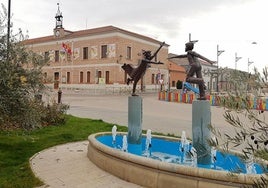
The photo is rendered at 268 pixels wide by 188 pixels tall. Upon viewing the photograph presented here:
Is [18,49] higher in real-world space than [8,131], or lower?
higher

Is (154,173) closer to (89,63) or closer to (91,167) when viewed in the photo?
(91,167)

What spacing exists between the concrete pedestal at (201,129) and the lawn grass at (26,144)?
3.07 metres

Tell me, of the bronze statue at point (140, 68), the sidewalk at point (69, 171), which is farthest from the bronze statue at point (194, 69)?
the sidewalk at point (69, 171)

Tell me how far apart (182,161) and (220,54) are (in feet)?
119

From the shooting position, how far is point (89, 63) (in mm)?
49125

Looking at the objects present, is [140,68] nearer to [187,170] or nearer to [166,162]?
[166,162]

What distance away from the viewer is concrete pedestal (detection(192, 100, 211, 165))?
A: 6168 millimetres

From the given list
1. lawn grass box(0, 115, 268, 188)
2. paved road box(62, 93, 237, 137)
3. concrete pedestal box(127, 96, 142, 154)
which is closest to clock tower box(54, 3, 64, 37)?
paved road box(62, 93, 237, 137)

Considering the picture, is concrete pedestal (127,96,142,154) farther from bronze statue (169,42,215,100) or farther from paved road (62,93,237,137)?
paved road (62,93,237,137)

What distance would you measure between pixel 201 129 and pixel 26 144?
5.09 m

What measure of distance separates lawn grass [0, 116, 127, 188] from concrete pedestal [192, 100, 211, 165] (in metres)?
3.07

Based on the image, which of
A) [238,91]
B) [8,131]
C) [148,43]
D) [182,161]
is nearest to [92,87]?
[148,43]

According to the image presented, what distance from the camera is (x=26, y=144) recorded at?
883 centimetres

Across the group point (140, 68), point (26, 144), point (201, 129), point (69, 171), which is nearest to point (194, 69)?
point (201, 129)
